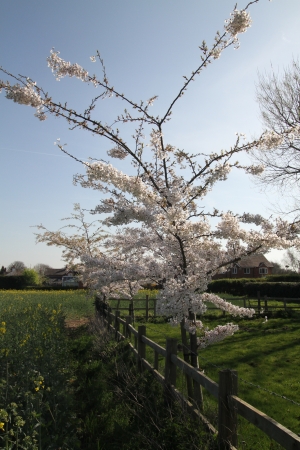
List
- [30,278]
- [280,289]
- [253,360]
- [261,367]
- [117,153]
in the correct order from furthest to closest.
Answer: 1. [30,278]
2. [280,289]
3. [253,360]
4. [261,367]
5. [117,153]

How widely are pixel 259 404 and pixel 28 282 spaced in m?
46.0

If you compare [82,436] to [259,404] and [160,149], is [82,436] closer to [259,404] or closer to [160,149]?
[259,404]

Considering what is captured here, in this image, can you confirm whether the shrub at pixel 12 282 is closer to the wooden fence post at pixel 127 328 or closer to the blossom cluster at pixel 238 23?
the wooden fence post at pixel 127 328

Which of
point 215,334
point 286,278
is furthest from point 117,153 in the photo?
point 286,278

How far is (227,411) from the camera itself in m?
3.12

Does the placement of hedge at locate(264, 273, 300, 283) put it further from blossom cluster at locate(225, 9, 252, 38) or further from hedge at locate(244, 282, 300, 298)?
blossom cluster at locate(225, 9, 252, 38)

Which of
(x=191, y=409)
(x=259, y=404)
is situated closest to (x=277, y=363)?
(x=259, y=404)

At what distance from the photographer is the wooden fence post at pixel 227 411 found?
10.1 ft

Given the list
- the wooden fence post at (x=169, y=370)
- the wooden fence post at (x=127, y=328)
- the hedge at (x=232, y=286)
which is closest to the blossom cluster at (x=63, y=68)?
the wooden fence post at (x=169, y=370)

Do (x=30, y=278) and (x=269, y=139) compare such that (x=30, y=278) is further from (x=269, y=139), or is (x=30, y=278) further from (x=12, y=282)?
(x=269, y=139)

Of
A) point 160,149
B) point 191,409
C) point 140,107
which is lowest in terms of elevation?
point 191,409

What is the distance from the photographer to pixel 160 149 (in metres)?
5.49

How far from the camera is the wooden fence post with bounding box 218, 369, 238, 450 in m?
3.08

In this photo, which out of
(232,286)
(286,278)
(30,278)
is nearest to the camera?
(286,278)
